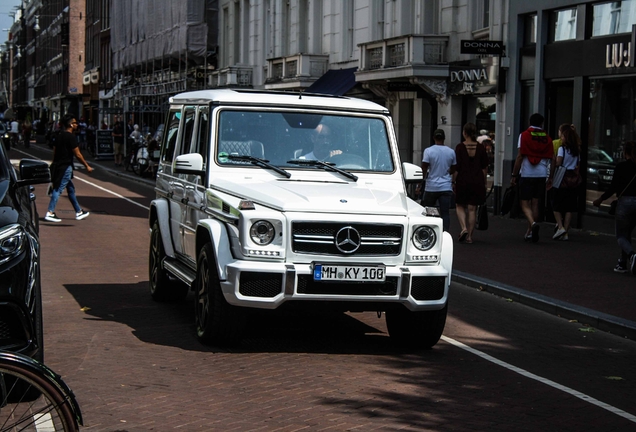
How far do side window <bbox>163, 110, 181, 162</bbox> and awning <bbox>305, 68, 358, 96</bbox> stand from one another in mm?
19496

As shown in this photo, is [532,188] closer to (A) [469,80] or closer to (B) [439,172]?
(B) [439,172]

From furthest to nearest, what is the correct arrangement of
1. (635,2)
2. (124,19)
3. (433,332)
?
(124,19), (635,2), (433,332)

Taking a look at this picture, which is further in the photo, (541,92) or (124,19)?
(124,19)

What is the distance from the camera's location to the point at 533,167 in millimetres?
17406

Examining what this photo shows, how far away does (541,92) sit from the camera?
859 inches

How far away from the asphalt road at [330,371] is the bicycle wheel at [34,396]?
145cm

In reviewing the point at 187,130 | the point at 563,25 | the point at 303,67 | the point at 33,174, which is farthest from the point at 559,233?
the point at 303,67

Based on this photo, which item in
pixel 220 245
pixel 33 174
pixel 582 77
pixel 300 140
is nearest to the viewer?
pixel 33 174

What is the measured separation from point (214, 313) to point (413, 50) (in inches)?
770

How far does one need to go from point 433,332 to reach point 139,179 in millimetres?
29598

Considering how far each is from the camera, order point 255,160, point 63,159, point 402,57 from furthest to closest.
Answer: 1. point 402,57
2. point 63,159
3. point 255,160

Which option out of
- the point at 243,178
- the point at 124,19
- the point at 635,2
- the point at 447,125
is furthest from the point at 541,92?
the point at 124,19

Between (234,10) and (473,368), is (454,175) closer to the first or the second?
(473,368)

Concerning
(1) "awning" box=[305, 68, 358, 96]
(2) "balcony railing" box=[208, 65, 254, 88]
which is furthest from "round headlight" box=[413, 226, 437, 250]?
(2) "balcony railing" box=[208, 65, 254, 88]
